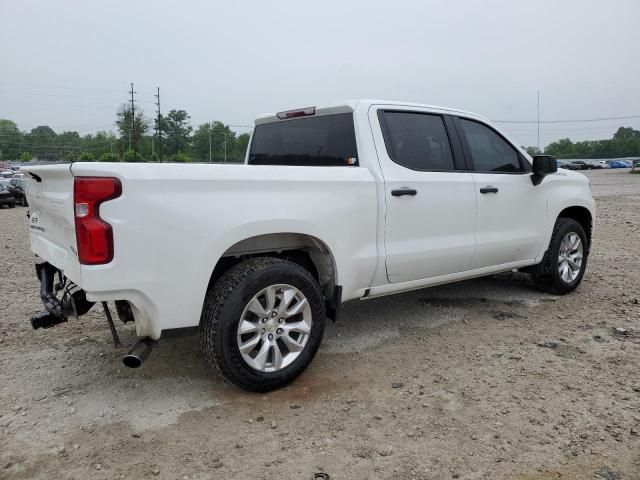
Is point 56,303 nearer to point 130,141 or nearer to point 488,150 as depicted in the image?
point 488,150

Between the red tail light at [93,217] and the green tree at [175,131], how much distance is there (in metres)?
84.9

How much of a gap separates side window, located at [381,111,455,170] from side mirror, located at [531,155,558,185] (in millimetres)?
1071

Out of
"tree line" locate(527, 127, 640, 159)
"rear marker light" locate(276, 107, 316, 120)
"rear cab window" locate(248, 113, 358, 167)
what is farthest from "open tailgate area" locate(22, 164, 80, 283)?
"tree line" locate(527, 127, 640, 159)

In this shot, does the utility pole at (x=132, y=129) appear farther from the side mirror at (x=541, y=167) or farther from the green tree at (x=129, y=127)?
the side mirror at (x=541, y=167)

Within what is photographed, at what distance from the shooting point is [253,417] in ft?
9.94

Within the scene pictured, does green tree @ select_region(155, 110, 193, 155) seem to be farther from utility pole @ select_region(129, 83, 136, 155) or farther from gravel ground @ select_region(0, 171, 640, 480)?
gravel ground @ select_region(0, 171, 640, 480)

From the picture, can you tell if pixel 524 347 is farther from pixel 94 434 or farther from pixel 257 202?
pixel 94 434

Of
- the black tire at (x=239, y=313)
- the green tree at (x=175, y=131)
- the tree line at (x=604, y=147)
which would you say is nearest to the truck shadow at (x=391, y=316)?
the black tire at (x=239, y=313)

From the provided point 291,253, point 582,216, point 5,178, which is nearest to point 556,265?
point 582,216

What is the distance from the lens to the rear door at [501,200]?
4.55 m

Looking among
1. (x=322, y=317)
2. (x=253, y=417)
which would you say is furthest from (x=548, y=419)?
(x=253, y=417)

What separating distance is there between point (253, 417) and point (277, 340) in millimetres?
495

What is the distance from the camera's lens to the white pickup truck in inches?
110

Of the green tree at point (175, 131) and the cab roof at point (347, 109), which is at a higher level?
the green tree at point (175, 131)
